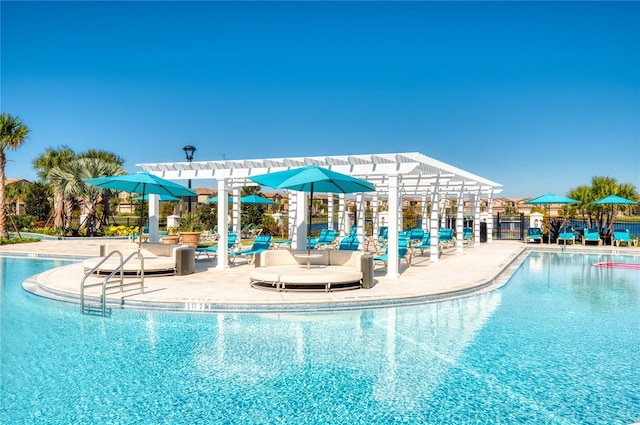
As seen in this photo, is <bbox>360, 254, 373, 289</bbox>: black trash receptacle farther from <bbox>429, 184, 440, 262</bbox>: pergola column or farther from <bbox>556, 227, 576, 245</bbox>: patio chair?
<bbox>556, 227, 576, 245</bbox>: patio chair

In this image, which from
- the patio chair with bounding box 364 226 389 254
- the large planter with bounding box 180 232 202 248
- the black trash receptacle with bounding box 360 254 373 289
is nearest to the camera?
the black trash receptacle with bounding box 360 254 373 289

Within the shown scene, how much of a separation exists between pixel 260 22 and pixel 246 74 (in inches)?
307

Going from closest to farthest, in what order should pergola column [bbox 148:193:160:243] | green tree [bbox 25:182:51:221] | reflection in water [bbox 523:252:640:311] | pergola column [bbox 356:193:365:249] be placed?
reflection in water [bbox 523:252:640:311]
pergola column [bbox 148:193:160:243]
pergola column [bbox 356:193:365:249]
green tree [bbox 25:182:51:221]

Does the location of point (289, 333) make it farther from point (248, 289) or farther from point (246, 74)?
point (246, 74)

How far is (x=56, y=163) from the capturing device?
104 feet

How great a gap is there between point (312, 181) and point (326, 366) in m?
4.31

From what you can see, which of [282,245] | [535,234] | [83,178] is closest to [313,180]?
[282,245]

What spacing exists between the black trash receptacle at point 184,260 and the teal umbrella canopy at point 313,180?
276 cm

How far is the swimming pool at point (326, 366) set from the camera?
401 centimetres

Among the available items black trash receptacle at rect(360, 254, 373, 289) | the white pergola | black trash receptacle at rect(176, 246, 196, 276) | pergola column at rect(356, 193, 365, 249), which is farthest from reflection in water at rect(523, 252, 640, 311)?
black trash receptacle at rect(176, 246, 196, 276)

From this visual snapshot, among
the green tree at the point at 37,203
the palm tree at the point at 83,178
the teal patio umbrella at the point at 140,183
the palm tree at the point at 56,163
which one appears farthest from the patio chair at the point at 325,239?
the green tree at the point at 37,203

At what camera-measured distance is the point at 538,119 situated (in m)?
33.4

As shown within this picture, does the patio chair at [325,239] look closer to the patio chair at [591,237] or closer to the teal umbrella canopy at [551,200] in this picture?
the teal umbrella canopy at [551,200]

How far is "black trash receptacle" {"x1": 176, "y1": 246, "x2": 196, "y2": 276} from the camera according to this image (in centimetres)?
1090
